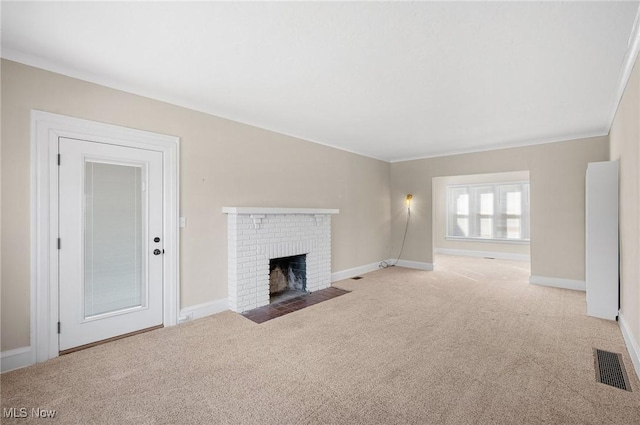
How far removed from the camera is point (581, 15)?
1.89 meters

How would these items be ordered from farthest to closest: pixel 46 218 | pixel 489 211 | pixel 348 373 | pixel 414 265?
pixel 489 211 → pixel 414 265 → pixel 46 218 → pixel 348 373

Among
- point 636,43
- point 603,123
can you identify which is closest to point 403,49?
point 636,43

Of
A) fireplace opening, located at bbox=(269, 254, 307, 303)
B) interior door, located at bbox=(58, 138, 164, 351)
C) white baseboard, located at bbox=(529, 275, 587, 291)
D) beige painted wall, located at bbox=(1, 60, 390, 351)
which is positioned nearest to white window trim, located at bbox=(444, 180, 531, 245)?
white baseboard, located at bbox=(529, 275, 587, 291)

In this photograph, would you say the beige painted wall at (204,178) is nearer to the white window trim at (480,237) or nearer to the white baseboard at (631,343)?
the white window trim at (480,237)

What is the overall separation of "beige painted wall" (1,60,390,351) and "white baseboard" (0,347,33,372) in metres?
0.06

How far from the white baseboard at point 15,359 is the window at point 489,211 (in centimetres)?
947

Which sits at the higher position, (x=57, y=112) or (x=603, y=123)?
(x=603, y=123)

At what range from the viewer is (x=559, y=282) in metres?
4.96

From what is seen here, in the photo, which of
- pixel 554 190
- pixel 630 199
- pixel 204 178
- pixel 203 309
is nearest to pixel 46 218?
pixel 204 178

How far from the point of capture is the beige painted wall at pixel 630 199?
2.42m

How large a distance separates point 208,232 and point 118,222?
979 mm

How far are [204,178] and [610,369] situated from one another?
4.46 meters

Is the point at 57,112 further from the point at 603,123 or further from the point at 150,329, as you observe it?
the point at 603,123

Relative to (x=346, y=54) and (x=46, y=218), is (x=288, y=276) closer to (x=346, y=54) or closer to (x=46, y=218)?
(x=46, y=218)
